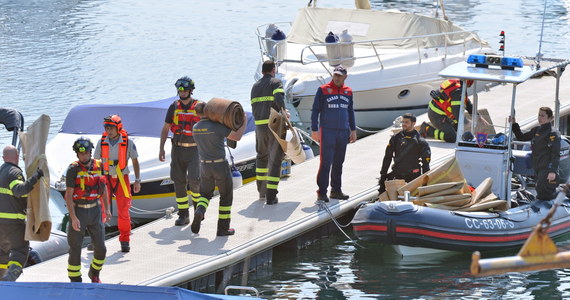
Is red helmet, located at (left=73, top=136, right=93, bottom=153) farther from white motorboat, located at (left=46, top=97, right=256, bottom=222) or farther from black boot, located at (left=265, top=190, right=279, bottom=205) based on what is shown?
white motorboat, located at (left=46, top=97, right=256, bottom=222)

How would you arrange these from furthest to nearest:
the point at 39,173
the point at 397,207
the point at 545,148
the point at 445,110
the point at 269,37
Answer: the point at 269,37
the point at 445,110
the point at 545,148
the point at 397,207
the point at 39,173

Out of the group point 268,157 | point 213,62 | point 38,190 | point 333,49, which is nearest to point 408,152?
point 268,157

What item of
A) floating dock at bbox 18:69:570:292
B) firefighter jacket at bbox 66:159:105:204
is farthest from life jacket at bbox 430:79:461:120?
firefighter jacket at bbox 66:159:105:204

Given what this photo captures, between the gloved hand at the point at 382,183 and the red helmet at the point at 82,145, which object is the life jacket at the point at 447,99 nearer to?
the gloved hand at the point at 382,183

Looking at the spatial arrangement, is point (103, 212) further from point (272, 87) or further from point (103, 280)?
point (272, 87)

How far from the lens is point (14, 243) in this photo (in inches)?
390

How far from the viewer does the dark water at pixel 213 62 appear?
11.7 m

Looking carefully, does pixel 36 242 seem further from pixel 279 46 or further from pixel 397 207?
pixel 279 46

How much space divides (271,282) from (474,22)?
27.5 meters

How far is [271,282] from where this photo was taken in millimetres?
11695

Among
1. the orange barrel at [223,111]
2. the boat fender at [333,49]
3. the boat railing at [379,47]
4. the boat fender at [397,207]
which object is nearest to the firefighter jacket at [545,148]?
the boat fender at [397,207]

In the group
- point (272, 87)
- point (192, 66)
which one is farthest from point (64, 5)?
point (272, 87)

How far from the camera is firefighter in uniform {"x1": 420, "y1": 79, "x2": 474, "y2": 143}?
1526 cm

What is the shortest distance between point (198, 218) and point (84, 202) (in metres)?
1.88
